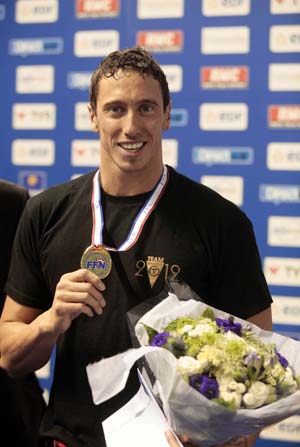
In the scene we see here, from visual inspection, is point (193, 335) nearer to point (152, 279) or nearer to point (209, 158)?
point (152, 279)

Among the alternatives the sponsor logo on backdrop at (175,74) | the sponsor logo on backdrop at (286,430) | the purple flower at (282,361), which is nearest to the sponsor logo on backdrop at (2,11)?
the sponsor logo on backdrop at (175,74)

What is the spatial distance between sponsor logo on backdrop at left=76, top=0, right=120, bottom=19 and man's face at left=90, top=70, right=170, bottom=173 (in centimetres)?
173

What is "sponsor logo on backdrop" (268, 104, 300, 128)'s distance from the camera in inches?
118

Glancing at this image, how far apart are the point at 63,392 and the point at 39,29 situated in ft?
7.41

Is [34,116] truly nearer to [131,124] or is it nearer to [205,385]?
[131,124]

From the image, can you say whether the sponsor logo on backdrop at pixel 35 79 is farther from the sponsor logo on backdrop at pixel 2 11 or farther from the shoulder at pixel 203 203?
the shoulder at pixel 203 203

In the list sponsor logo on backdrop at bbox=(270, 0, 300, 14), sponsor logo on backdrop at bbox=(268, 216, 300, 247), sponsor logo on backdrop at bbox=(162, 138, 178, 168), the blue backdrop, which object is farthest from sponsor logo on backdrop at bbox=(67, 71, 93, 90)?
sponsor logo on backdrop at bbox=(268, 216, 300, 247)

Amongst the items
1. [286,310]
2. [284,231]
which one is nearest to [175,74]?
[284,231]

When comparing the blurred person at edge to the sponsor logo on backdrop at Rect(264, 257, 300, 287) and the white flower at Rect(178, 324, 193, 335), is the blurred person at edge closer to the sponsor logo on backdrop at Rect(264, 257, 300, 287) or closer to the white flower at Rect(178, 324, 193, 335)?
the white flower at Rect(178, 324, 193, 335)

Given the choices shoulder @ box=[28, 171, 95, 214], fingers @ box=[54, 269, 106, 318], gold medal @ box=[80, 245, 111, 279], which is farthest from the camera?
shoulder @ box=[28, 171, 95, 214]

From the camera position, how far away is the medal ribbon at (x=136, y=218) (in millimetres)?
1583

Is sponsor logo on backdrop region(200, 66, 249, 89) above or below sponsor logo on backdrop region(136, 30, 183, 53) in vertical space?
below

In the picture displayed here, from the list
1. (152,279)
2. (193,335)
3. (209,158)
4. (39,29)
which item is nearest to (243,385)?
(193,335)

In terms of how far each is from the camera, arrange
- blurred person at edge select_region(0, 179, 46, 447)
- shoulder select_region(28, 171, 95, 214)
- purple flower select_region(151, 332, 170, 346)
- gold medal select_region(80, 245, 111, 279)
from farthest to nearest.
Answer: blurred person at edge select_region(0, 179, 46, 447) → shoulder select_region(28, 171, 95, 214) → gold medal select_region(80, 245, 111, 279) → purple flower select_region(151, 332, 170, 346)
